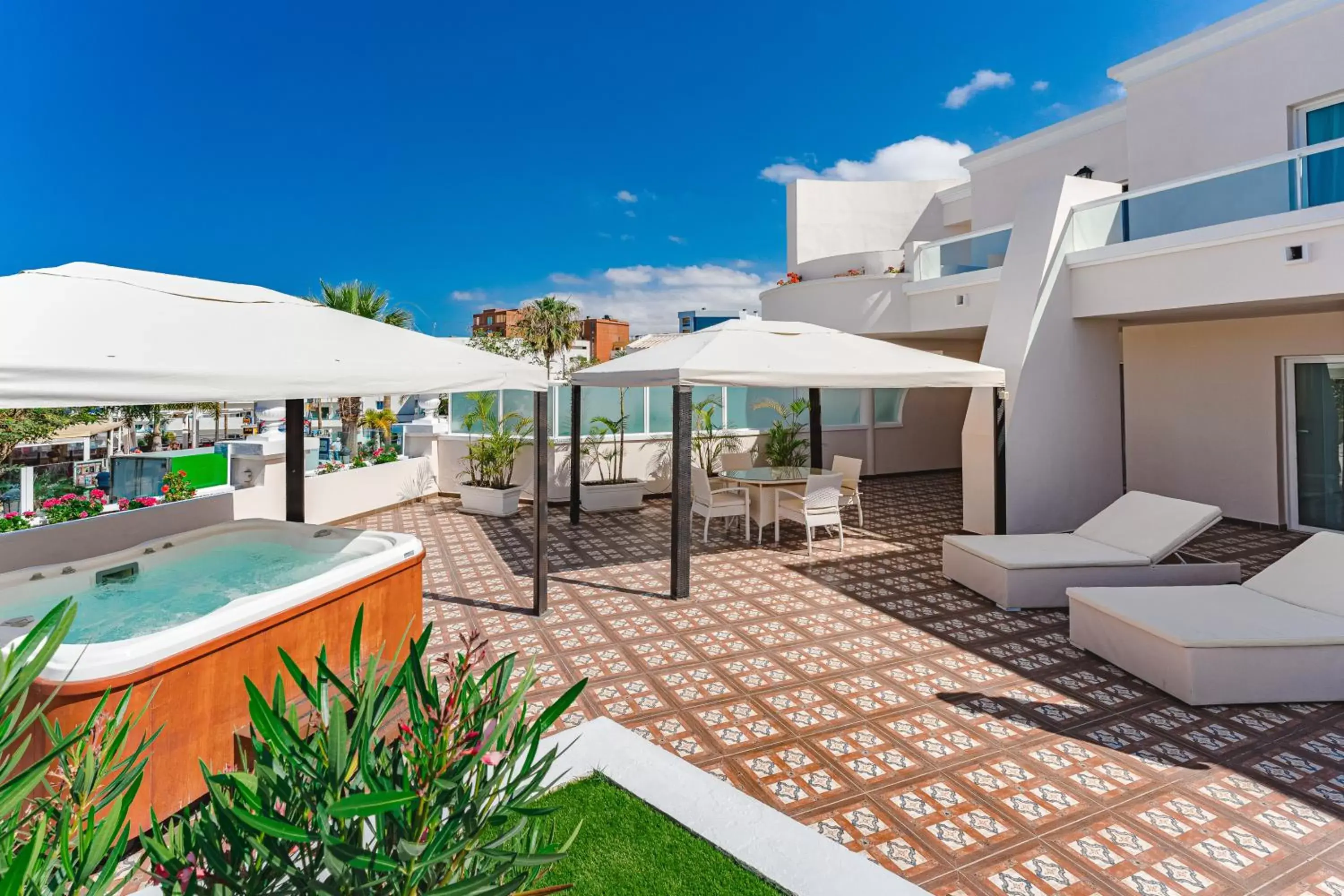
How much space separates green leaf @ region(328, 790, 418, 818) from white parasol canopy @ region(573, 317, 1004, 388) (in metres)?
5.85

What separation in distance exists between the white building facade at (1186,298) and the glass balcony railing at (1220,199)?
0.06 ft

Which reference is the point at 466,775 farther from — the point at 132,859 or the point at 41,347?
the point at 41,347

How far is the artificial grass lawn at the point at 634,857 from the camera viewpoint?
8.83ft

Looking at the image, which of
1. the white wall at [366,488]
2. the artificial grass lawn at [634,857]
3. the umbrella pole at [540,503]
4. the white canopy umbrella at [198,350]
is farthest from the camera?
the white wall at [366,488]

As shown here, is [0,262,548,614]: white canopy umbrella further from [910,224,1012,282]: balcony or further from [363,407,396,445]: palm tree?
[363,407,396,445]: palm tree

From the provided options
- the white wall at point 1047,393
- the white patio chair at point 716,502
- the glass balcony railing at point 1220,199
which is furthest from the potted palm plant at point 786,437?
the glass balcony railing at point 1220,199

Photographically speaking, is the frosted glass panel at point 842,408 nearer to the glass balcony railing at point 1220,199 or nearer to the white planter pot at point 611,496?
the white planter pot at point 611,496

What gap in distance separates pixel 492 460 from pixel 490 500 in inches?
32.9

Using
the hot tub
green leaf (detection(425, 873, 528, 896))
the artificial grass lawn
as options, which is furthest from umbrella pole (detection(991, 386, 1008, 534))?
green leaf (detection(425, 873, 528, 896))

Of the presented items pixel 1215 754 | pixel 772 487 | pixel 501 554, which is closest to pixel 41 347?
pixel 501 554

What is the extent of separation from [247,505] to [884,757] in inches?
336

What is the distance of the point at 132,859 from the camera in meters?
2.99

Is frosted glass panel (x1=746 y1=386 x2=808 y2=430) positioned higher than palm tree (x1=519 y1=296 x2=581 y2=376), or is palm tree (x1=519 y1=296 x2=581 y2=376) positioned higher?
palm tree (x1=519 y1=296 x2=581 y2=376)

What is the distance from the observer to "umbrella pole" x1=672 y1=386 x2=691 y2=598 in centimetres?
679
